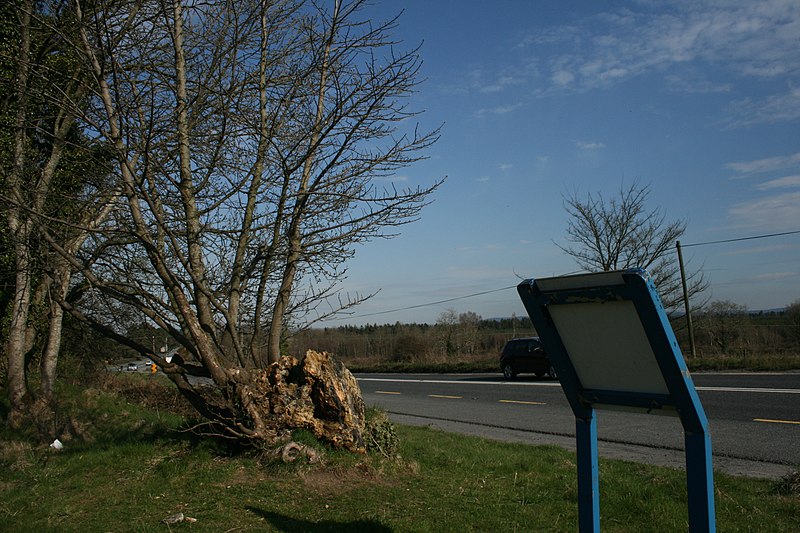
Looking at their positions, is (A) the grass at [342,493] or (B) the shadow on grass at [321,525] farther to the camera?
(A) the grass at [342,493]

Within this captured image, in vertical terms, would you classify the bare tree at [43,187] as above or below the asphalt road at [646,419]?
above

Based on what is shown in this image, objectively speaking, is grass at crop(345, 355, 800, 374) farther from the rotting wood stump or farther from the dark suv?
the rotting wood stump

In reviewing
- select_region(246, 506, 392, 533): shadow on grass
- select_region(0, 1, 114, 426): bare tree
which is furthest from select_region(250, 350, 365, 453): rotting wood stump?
select_region(0, 1, 114, 426): bare tree

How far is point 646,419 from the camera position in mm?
12867

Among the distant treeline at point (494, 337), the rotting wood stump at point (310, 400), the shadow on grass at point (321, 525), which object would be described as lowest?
the shadow on grass at point (321, 525)

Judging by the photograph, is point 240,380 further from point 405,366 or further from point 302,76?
point 405,366

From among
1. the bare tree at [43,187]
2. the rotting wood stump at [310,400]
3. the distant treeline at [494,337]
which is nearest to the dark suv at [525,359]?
the distant treeline at [494,337]

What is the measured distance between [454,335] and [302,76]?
3864 cm

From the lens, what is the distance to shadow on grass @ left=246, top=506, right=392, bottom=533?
4.76m

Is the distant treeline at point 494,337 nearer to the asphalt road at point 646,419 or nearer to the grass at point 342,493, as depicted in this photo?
the asphalt road at point 646,419

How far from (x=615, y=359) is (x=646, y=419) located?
10.6 meters

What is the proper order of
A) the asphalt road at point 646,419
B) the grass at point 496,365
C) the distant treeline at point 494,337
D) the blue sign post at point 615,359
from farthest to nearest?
1. the distant treeline at point 494,337
2. the grass at point 496,365
3. the asphalt road at point 646,419
4. the blue sign post at point 615,359

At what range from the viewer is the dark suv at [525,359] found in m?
25.1

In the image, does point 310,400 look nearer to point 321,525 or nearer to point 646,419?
point 321,525
